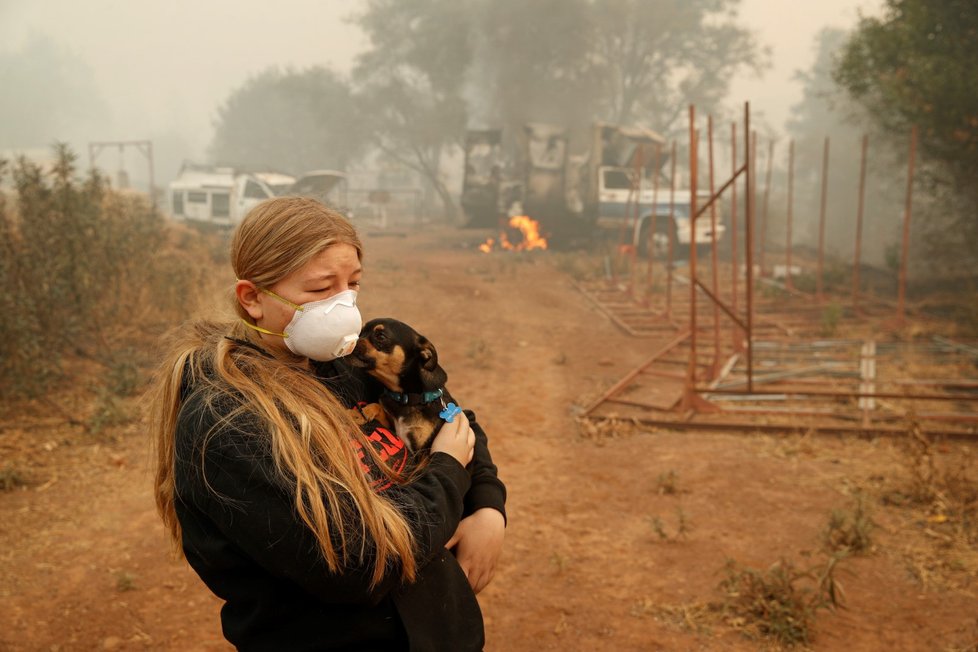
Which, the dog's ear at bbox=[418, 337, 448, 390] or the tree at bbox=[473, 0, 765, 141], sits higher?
the tree at bbox=[473, 0, 765, 141]

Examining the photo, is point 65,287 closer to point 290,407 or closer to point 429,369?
point 429,369

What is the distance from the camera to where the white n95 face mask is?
1500mm

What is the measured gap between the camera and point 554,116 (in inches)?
1268

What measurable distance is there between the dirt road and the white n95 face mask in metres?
0.70

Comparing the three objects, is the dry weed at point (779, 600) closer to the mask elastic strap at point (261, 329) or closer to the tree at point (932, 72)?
the mask elastic strap at point (261, 329)

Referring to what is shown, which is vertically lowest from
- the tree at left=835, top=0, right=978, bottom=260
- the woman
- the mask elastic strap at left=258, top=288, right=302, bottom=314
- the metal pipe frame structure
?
the metal pipe frame structure

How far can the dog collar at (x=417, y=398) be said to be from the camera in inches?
69.0

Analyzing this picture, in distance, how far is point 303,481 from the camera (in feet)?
4.11

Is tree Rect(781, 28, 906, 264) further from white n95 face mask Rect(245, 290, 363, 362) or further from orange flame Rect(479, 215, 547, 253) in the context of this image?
white n95 face mask Rect(245, 290, 363, 362)

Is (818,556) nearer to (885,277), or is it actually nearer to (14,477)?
(14,477)

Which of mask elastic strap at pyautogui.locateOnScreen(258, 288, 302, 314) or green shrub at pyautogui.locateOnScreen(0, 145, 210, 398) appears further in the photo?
green shrub at pyautogui.locateOnScreen(0, 145, 210, 398)

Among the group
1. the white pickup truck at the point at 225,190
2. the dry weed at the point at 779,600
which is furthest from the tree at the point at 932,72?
the white pickup truck at the point at 225,190

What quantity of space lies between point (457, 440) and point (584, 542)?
3.06 metres

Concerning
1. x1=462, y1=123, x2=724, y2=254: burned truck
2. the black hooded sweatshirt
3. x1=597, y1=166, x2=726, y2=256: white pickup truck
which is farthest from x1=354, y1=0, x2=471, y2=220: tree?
the black hooded sweatshirt
